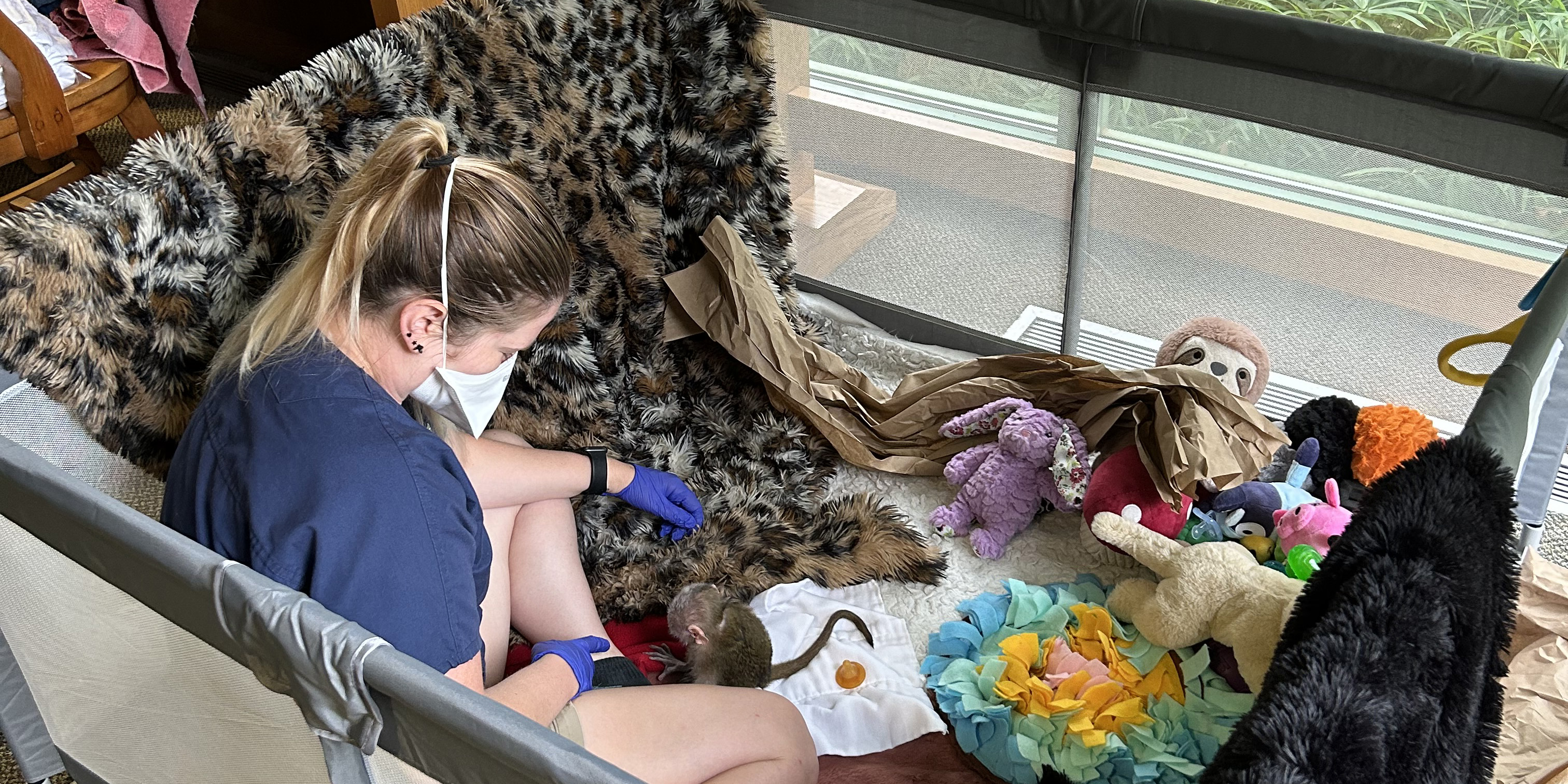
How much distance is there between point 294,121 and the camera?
1191 millimetres

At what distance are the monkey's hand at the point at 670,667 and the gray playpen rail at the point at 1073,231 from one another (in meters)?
0.62

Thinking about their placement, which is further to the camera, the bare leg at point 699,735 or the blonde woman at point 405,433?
the bare leg at point 699,735

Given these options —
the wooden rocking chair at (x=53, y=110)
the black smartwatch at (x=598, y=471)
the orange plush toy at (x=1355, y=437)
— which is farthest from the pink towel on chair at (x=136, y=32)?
the orange plush toy at (x=1355, y=437)

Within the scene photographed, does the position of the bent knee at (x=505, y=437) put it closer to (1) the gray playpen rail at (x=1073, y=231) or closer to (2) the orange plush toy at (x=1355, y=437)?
(1) the gray playpen rail at (x=1073, y=231)

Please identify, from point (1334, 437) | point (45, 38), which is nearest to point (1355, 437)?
point (1334, 437)

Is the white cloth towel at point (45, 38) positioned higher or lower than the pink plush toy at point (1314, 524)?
higher

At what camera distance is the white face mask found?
112 cm

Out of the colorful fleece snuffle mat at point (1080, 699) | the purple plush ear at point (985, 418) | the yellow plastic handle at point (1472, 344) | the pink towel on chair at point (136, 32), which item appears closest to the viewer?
the yellow plastic handle at point (1472, 344)

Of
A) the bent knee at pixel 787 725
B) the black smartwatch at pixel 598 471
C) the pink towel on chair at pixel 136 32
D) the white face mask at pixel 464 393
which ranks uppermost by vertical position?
the pink towel on chair at pixel 136 32

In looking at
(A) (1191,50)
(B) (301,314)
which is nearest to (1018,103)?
(A) (1191,50)

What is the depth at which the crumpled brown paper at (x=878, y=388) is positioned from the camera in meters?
1.58

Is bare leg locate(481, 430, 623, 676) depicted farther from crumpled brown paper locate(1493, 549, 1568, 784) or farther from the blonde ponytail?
crumpled brown paper locate(1493, 549, 1568, 784)

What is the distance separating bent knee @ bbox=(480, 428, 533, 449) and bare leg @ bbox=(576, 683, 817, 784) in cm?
40

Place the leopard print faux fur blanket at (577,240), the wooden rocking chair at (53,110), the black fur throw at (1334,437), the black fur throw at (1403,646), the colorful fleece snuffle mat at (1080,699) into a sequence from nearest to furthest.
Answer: the black fur throw at (1403,646) → the leopard print faux fur blanket at (577,240) → the colorful fleece snuffle mat at (1080,699) → the black fur throw at (1334,437) → the wooden rocking chair at (53,110)
